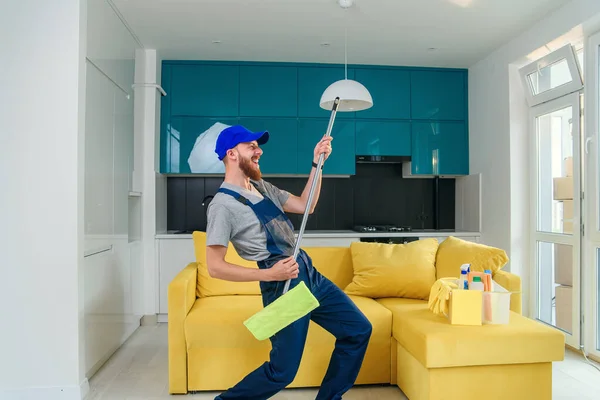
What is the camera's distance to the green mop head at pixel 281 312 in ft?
Result: 6.72

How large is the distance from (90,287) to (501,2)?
3.24 metres

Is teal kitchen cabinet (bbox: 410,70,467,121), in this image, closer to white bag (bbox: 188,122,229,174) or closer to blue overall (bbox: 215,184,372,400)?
white bag (bbox: 188,122,229,174)

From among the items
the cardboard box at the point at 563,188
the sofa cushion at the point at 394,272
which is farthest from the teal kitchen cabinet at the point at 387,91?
the sofa cushion at the point at 394,272

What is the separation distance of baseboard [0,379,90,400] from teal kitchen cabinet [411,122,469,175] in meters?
3.58

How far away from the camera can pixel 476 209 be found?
4824 mm

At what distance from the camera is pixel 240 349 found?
8.96ft

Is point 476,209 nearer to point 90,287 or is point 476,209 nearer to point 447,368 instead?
point 447,368

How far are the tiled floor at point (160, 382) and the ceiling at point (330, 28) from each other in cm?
244

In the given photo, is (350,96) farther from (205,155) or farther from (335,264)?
(205,155)

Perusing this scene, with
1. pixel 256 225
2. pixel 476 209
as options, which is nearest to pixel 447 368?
pixel 256 225

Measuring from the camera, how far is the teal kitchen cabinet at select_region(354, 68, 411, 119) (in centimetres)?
495

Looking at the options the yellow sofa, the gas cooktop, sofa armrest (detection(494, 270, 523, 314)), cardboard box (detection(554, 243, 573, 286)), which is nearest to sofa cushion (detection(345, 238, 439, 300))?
the yellow sofa

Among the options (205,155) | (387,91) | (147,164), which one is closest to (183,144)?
(205,155)

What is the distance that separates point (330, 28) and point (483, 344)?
8.70ft
